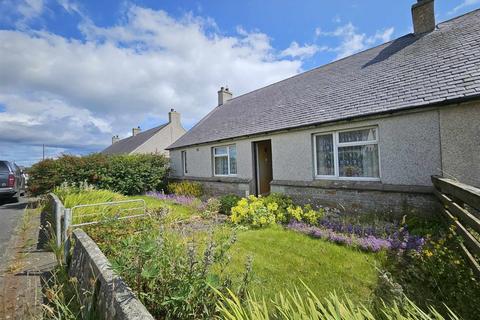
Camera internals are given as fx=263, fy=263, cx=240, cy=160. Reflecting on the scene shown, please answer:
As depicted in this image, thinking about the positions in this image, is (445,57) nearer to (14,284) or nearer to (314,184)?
(314,184)

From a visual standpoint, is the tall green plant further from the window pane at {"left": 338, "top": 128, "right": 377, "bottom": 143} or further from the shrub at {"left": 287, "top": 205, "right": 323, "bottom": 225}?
the window pane at {"left": 338, "top": 128, "right": 377, "bottom": 143}

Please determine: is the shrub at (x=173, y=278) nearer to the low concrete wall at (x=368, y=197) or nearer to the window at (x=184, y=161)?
the low concrete wall at (x=368, y=197)

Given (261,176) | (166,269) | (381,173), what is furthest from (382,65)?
(166,269)

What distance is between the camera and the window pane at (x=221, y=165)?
13166 mm

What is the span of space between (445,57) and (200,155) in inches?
441

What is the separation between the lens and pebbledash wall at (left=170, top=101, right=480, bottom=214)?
5977 millimetres

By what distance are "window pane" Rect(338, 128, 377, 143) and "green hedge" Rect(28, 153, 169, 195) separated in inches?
475

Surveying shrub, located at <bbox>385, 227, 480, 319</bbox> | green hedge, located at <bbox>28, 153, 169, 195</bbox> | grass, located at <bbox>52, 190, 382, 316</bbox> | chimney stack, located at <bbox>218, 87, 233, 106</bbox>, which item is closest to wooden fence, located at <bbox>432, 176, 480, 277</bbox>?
shrub, located at <bbox>385, 227, 480, 319</bbox>

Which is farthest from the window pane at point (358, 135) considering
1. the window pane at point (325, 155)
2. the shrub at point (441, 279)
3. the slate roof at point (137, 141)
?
the slate roof at point (137, 141)

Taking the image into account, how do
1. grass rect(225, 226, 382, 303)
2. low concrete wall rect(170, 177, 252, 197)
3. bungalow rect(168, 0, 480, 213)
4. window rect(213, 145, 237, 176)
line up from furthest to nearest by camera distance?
window rect(213, 145, 237, 176)
low concrete wall rect(170, 177, 252, 197)
bungalow rect(168, 0, 480, 213)
grass rect(225, 226, 382, 303)

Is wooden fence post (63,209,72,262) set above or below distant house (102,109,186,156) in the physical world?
below

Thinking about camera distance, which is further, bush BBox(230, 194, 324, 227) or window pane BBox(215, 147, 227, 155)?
window pane BBox(215, 147, 227, 155)

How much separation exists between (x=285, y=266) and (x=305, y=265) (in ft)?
1.17

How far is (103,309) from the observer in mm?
2527
